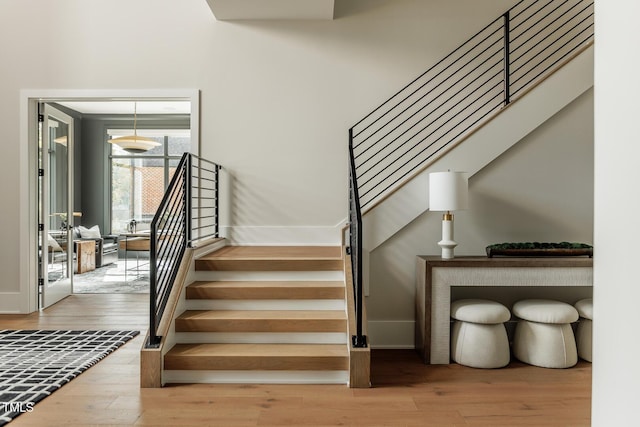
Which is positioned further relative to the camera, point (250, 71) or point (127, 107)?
point (127, 107)

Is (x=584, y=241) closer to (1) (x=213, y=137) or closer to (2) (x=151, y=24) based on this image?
(1) (x=213, y=137)

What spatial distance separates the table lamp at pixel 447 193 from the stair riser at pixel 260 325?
109cm

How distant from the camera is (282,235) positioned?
16.2ft

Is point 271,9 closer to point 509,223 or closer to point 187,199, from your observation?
point 187,199

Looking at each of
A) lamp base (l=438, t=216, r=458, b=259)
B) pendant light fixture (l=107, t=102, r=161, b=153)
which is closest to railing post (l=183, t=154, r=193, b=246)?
lamp base (l=438, t=216, r=458, b=259)

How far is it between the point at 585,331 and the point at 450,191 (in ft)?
4.92

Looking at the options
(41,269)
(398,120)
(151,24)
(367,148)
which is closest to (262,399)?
(367,148)

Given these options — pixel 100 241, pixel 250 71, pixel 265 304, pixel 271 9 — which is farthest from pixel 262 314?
pixel 100 241

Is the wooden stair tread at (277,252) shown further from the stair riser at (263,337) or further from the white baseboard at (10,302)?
the white baseboard at (10,302)

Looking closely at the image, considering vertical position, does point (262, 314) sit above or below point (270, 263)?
below

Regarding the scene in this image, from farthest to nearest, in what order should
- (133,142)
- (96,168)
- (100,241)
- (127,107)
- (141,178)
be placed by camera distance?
1. (141,178)
2. (96,168)
3. (127,107)
4. (100,241)
5. (133,142)

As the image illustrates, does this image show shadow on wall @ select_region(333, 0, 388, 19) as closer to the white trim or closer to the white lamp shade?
the white lamp shade

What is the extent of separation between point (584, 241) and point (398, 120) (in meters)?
2.08

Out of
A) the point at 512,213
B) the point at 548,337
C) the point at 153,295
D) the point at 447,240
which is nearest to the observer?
the point at 153,295
